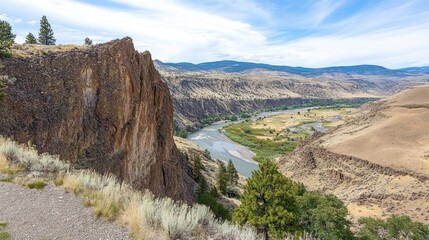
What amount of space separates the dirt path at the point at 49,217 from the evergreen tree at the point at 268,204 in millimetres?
15053

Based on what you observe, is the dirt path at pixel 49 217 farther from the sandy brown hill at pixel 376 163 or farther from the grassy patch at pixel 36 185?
the sandy brown hill at pixel 376 163

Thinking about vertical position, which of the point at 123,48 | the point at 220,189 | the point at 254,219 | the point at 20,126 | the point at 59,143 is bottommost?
the point at 220,189

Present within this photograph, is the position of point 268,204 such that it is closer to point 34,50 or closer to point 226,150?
point 34,50

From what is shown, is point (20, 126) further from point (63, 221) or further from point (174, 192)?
point (174, 192)

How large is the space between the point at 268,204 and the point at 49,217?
17.1 meters

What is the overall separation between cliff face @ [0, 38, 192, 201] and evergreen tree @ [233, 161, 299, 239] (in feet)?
35.2

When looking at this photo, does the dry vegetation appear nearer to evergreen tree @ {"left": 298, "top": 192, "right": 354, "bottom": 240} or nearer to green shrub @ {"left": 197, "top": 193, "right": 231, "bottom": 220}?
evergreen tree @ {"left": 298, "top": 192, "right": 354, "bottom": 240}

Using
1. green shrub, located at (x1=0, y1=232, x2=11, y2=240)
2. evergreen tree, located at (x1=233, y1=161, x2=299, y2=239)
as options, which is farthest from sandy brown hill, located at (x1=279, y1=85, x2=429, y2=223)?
green shrub, located at (x1=0, y1=232, x2=11, y2=240)

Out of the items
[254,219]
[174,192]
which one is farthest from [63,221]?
[174,192]

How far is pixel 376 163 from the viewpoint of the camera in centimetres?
6531

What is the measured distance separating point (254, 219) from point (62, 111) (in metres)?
15.1

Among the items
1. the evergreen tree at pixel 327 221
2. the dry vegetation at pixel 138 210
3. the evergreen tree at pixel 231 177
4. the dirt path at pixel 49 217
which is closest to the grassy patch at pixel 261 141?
the evergreen tree at pixel 231 177

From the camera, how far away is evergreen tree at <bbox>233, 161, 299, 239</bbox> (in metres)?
22.9

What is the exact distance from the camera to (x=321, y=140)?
88812mm
